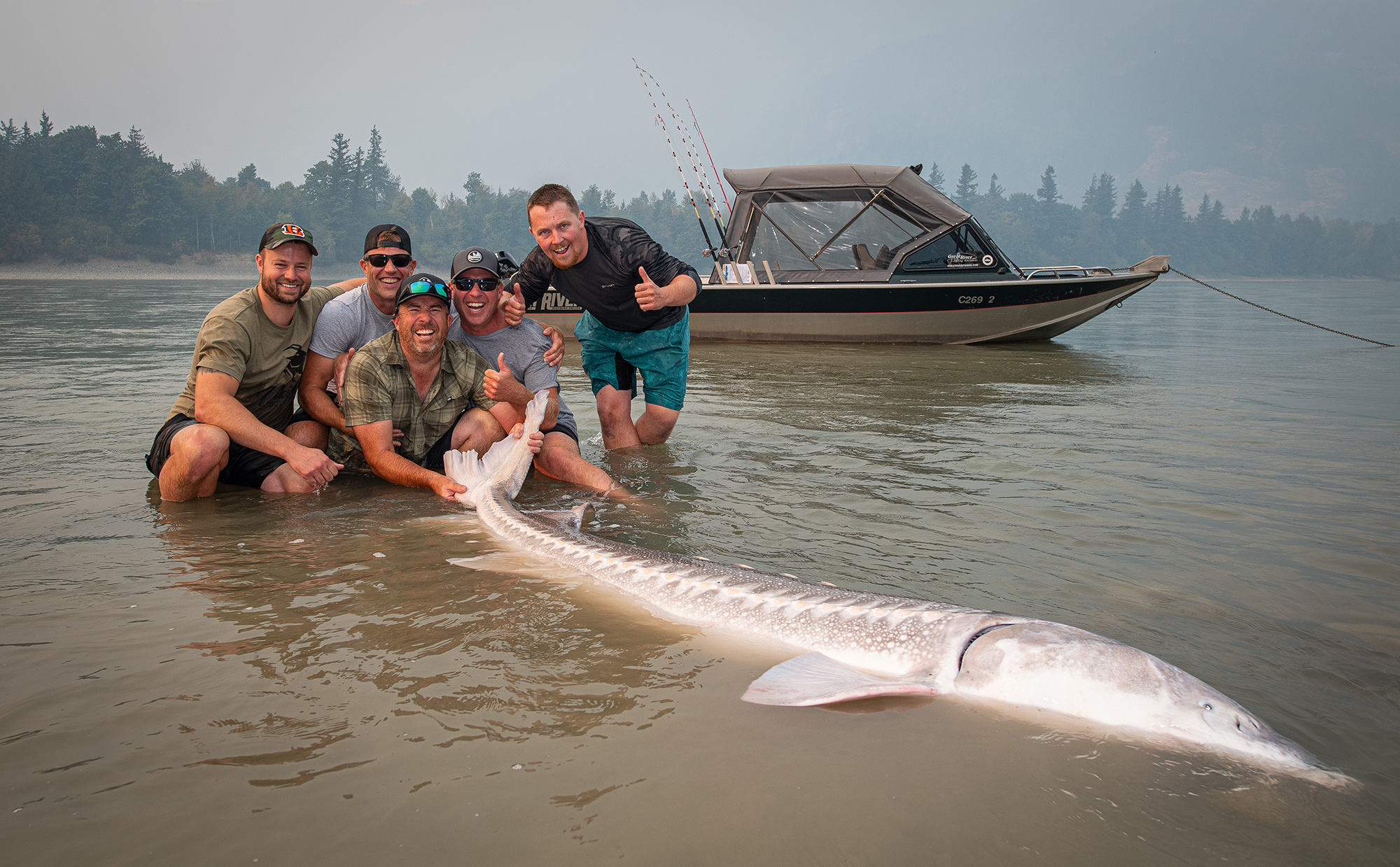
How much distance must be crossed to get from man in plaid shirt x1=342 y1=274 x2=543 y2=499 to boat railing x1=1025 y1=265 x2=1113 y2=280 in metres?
11.4

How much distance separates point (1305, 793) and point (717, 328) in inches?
531

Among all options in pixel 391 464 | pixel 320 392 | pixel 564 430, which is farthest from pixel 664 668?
pixel 320 392

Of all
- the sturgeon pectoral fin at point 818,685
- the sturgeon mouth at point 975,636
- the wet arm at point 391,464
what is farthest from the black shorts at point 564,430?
the sturgeon mouth at point 975,636

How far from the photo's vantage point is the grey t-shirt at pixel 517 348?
5.06 metres

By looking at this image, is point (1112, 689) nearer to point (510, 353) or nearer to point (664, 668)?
point (664, 668)

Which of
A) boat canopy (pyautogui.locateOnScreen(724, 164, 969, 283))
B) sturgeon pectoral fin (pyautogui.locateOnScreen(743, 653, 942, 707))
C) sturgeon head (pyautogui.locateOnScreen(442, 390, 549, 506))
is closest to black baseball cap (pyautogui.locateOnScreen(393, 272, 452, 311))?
sturgeon head (pyautogui.locateOnScreen(442, 390, 549, 506))

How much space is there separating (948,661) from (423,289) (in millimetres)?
3228

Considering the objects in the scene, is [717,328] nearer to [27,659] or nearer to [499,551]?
[499,551]

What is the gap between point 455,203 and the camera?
491ft

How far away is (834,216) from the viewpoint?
1519cm

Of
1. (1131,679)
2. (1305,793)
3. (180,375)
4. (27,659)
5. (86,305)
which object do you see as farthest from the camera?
(86,305)

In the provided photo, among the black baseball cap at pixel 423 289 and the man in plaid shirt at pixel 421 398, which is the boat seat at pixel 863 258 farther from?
the black baseball cap at pixel 423 289

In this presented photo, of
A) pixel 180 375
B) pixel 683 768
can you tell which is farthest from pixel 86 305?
pixel 683 768

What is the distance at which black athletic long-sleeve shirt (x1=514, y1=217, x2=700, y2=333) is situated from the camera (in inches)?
212
